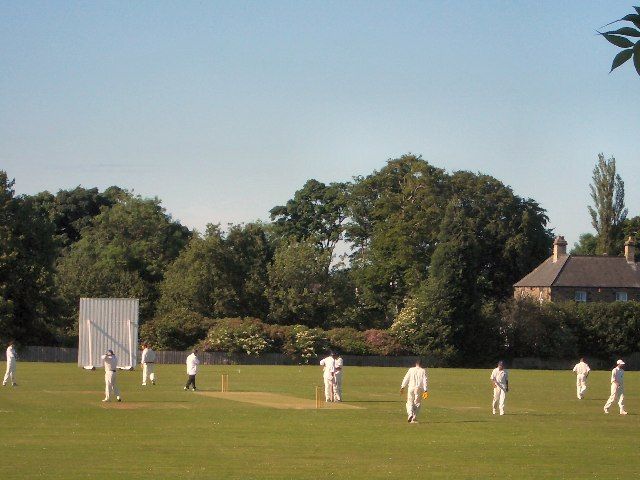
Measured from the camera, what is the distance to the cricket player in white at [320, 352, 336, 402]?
36.6 meters

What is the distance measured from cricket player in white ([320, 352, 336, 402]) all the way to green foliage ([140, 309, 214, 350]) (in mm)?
41527

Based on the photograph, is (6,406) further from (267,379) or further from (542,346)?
(542,346)

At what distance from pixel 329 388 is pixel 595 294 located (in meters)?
60.3

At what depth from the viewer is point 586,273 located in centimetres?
9269

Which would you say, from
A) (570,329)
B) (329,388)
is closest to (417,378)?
(329,388)

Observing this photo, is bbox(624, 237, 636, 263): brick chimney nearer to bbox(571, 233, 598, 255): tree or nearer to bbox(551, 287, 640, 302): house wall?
bbox(551, 287, 640, 302): house wall

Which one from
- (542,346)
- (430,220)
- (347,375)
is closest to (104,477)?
(347,375)

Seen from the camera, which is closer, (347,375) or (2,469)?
(2,469)

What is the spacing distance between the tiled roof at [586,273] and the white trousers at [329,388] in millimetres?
56988

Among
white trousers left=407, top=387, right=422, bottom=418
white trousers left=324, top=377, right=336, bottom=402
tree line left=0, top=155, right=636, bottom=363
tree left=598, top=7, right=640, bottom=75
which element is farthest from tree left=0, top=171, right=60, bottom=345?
tree left=598, top=7, right=640, bottom=75

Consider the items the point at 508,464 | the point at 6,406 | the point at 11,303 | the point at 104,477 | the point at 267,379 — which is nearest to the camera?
the point at 104,477

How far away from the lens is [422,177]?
97938 mm

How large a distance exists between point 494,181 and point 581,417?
6656 centimetres

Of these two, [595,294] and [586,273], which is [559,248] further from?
[595,294]
